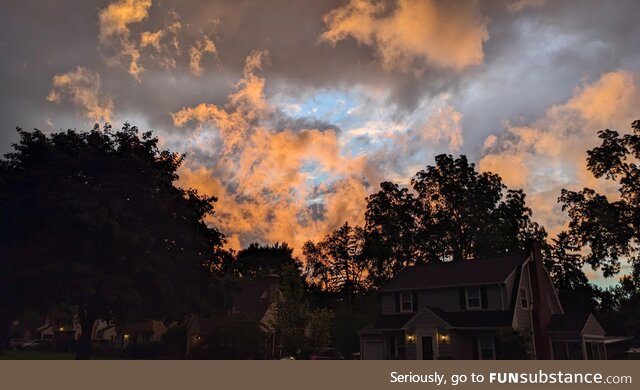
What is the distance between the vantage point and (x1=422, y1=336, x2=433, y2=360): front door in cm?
4231

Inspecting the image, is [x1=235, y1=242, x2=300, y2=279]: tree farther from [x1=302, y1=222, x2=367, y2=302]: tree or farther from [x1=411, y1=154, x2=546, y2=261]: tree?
[x1=411, y1=154, x2=546, y2=261]: tree

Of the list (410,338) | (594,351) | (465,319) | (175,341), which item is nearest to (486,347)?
(465,319)

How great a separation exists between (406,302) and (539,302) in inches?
445

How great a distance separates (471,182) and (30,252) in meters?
54.3

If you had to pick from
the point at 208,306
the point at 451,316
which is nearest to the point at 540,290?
the point at 451,316

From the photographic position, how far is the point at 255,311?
62781mm

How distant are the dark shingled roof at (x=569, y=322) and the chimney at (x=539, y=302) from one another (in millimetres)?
473

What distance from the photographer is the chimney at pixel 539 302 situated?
41.0 metres

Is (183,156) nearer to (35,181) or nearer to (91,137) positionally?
(91,137)

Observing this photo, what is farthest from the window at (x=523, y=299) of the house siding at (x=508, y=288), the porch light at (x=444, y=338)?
the porch light at (x=444, y=338)

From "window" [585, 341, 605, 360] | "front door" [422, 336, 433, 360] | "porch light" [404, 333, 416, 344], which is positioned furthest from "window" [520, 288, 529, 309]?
"porch light" [404, 333, 416, 344]

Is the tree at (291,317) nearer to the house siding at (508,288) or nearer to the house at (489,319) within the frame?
the house at (489,319)

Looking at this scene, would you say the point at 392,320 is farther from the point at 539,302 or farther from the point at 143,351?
the point at 143,351

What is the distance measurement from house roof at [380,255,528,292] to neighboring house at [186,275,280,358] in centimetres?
1452
